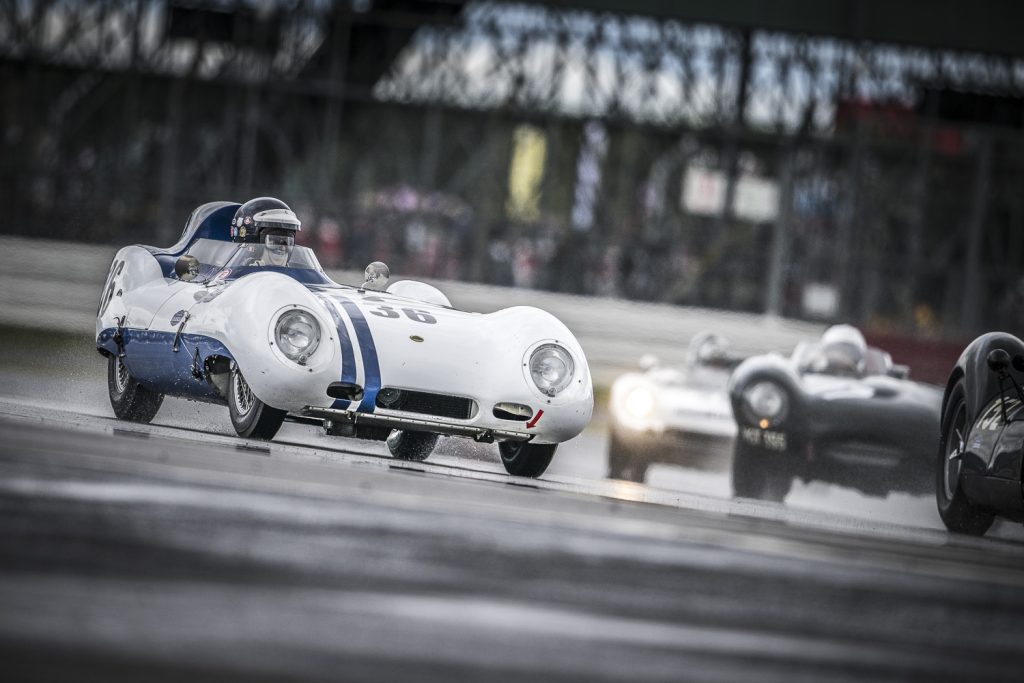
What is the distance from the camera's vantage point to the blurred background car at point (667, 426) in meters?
11.9

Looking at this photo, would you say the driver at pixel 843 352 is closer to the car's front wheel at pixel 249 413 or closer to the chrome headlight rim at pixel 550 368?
the chrome headlight rim at pixel 550 368

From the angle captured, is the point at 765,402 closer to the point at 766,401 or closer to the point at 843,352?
the point at 766,401

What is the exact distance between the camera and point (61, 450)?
6766 millimetres

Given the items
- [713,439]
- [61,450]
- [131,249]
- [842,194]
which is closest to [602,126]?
[842,194]

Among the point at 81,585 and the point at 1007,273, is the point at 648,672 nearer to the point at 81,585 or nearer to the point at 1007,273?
→ the point at 81,585

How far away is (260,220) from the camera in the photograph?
30.6ft

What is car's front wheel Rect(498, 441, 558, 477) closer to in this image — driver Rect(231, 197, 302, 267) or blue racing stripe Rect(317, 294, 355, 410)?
blue racing stripe Rect(317, 294, 355, 410)

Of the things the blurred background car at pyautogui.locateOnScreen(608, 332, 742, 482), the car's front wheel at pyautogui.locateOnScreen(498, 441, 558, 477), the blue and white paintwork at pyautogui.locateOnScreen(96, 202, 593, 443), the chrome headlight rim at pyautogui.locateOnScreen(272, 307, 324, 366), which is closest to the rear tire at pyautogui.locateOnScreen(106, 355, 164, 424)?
the blue and white paintwork at pyautogui.locateOnScreen(96, 202, 593, 443)

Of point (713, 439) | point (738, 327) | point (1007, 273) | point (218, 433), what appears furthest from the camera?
point (1007, 273)

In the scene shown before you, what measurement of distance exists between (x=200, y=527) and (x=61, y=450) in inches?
72.7

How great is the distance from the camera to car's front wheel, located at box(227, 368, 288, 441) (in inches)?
324

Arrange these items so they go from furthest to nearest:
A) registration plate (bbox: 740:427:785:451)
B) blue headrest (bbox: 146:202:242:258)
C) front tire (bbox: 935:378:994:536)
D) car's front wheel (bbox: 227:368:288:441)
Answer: registration plate (bbox: 740:427:785:451), blue headrest (bbox: 146:202:242:258), front tire (bbox: 935:378:994:536), car's front wheel (bbox: 227:368:288:441)

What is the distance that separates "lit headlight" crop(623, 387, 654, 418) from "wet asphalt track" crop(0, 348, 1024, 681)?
3779 millimetres

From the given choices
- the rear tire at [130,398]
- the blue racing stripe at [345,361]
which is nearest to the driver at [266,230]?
the rear tire at [130,398]
